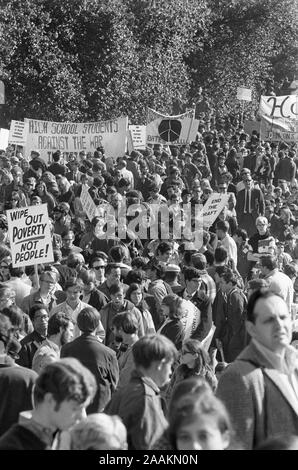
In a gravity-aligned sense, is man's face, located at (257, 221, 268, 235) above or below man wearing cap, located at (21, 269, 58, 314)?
above

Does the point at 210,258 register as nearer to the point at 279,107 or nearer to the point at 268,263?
the point at 268,263

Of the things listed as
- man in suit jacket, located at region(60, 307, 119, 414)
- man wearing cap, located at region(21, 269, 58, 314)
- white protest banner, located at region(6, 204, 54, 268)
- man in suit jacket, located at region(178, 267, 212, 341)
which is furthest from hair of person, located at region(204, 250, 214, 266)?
man in suit jacket, located at region(60, 307, 119, 414)

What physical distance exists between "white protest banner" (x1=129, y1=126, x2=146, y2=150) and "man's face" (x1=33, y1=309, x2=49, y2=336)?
16077 millimetres

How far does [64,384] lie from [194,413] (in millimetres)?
853

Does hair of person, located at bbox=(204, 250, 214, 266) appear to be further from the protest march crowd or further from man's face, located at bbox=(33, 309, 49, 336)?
man's face, located at bbox=(33, 309, 49, 336)

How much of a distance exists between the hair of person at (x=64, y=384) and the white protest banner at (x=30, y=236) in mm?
7194

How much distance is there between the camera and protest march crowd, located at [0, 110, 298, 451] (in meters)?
5.32

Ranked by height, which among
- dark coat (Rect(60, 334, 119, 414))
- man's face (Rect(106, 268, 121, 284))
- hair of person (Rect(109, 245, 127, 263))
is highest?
hair of person (Rect(109, 245, 127, 263))

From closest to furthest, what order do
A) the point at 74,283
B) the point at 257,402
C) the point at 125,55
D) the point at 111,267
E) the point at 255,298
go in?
the point at 257,402 → the point at 255,298 → the point at 74,283 → the point at 111,267 → the point at 125,55

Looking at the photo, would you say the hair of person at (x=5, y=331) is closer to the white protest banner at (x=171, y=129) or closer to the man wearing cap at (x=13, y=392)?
the man wearing cap at (x=13, y=392)

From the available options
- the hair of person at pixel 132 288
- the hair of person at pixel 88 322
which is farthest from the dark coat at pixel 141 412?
the hair of person at pixel 132 288

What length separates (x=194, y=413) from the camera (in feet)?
15.2

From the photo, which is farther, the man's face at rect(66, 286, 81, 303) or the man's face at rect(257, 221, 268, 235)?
the man's face at rect(257, 221, 268, 235)

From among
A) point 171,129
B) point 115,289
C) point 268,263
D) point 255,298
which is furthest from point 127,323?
point 171,129
